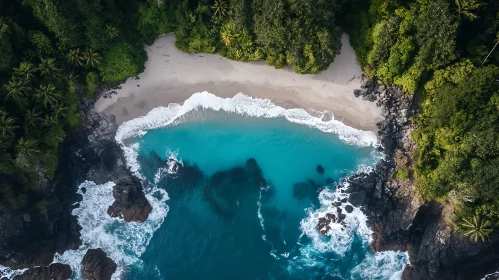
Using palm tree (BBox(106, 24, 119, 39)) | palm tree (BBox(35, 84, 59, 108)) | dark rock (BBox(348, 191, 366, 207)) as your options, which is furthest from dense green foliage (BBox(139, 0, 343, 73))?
dark rock (BBox(348, 191, 366, 207))

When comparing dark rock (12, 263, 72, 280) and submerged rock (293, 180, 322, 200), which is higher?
submerged rock (293, 180, 322, 200)

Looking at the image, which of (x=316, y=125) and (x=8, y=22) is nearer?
(x=8, y=22)

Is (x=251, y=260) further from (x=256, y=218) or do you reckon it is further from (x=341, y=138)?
(x=341, y=138)

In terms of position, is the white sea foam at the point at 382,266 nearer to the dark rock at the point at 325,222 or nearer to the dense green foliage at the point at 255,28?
the dark rock at the point at 325,222

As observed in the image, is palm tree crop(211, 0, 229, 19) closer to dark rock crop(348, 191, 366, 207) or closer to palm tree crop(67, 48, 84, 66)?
palm tree crop(67, 48, 84, 66)

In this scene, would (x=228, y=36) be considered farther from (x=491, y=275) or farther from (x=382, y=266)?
(x=491, y=275)

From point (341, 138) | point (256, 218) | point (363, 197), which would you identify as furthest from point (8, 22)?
point (363, 197)

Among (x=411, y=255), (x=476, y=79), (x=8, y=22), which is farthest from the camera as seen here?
(x=411, y=255)
